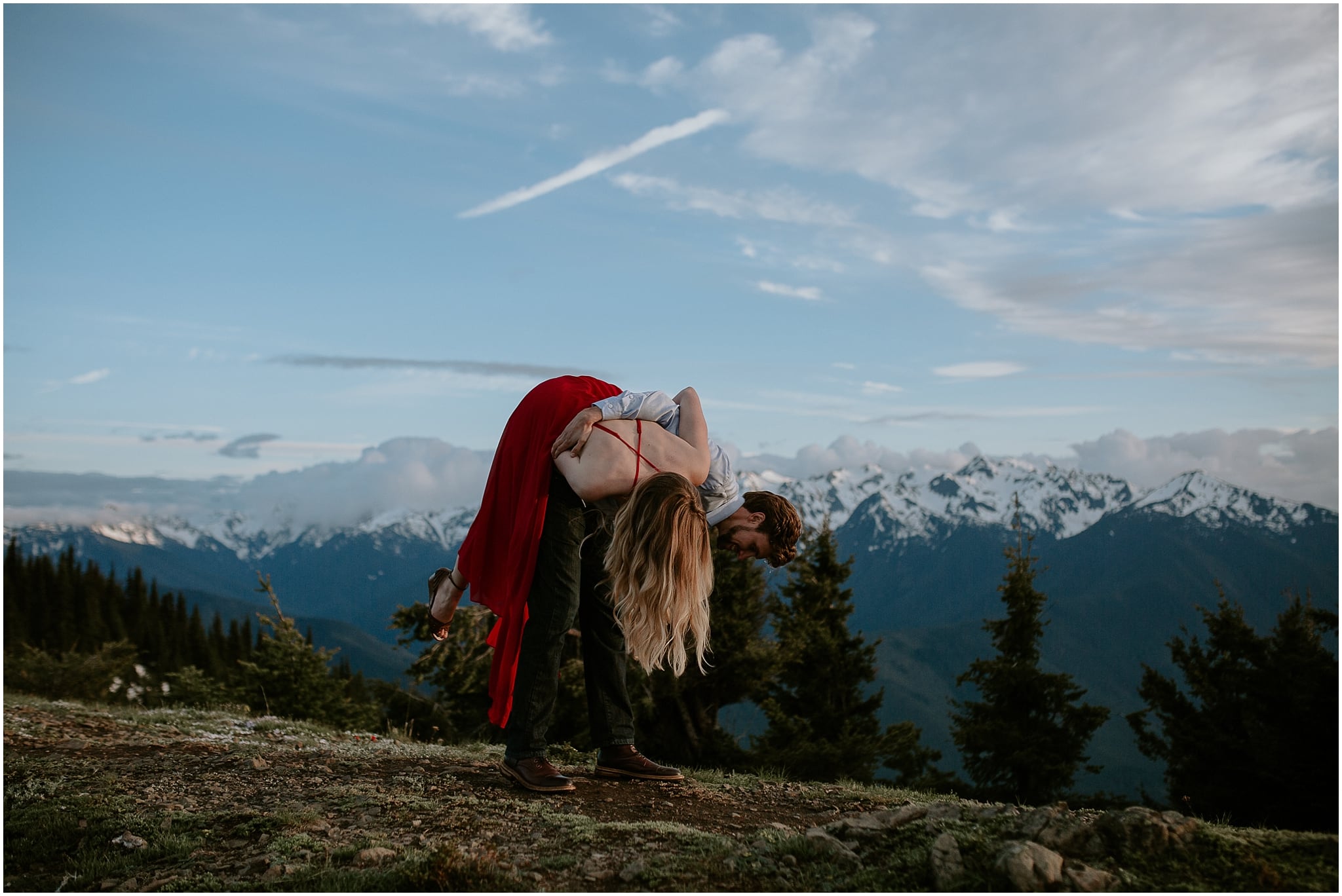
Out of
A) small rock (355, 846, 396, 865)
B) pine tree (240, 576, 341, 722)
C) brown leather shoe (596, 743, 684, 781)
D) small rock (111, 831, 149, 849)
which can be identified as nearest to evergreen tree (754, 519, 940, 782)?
pine tree (240, 576, 341, 722)

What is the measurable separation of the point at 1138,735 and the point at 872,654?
34.0 ft

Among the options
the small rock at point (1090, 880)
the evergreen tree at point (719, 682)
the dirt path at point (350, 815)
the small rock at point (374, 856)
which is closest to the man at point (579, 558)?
the dirt path at point (350, 815)

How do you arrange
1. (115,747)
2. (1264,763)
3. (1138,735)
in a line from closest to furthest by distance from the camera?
(115,747)
(1264,763)
(1138,735)

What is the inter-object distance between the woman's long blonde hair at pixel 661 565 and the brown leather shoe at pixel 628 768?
112 cm

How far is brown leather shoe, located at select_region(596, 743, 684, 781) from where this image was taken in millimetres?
5930

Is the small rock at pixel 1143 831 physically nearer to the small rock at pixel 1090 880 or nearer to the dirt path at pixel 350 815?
the small rock at pixel 1090 880

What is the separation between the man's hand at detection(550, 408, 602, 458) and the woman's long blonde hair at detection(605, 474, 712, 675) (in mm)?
455

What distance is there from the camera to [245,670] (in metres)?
18.3

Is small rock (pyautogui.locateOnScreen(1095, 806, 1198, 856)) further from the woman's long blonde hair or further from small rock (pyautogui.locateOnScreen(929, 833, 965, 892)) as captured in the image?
the woman's long blonde hair

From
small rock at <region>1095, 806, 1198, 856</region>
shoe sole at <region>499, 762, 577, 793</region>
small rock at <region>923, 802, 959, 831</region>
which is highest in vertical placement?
small rock at <region>1095, 806, 1198, 856</region>

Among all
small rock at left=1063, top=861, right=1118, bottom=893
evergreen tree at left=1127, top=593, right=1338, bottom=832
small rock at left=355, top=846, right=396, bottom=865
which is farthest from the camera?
evergreen tree at left=1127, top=593, right=1338, bottom=832

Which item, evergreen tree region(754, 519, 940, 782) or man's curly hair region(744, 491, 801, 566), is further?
evergreen tree region(754, 519, 940, 782)

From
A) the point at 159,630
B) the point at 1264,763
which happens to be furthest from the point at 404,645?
the point at 159,630

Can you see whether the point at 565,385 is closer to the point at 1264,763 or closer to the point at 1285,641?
the point at 1264,763
